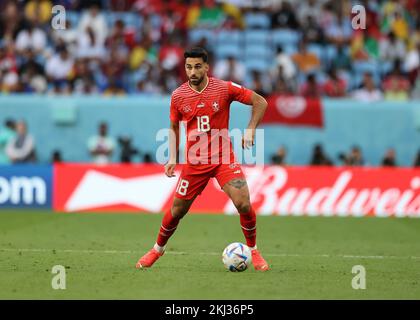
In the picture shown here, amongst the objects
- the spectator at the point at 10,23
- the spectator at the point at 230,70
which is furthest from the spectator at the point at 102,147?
the spectator at the point at 10,23

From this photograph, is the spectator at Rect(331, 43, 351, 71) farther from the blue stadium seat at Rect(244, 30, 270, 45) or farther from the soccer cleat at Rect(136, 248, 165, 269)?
the soccer cleat at Rect(136, 248, 165, 269)

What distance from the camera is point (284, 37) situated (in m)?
22.8

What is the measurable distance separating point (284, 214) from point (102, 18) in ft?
23.4

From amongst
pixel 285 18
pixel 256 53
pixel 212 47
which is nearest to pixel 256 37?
pixel 256 53

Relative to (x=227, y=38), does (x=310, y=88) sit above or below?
below

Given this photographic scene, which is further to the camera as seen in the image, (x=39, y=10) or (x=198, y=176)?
(x=39, y=10)

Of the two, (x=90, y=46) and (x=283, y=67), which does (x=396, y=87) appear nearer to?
(x=283, y=67)

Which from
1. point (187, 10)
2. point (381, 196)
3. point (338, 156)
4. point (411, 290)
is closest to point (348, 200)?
point (381, 196)

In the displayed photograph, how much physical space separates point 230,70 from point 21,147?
491 centimetres

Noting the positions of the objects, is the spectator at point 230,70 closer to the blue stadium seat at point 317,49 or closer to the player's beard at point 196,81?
the blue stadium seat at point 317,49

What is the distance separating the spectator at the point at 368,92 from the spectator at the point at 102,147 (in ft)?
18.8

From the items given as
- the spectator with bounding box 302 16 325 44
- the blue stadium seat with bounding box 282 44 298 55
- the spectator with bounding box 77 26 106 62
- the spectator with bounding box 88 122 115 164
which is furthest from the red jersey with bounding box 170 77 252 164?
the spectator with bounding box 302 16 325 44

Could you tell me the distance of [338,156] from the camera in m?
21.4

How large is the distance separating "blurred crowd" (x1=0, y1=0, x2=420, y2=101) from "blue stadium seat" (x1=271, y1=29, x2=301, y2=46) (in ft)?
0.23
